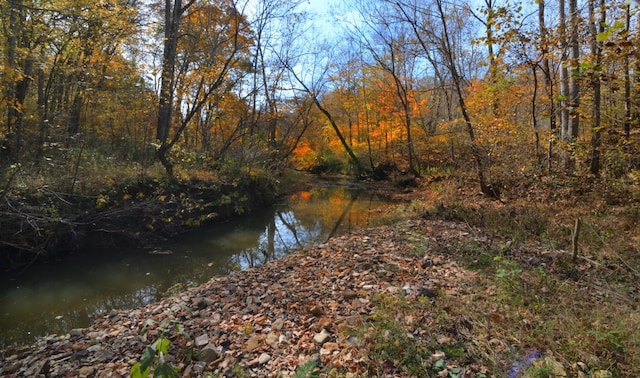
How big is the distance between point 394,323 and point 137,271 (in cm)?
707

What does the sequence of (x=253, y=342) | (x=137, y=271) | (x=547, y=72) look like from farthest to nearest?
(x=547, y=72)
(x=137, y=271)
(x=253, y=342)

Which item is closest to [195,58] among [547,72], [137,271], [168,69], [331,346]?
[168,69]

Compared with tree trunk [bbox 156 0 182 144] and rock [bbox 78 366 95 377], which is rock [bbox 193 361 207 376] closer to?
rock [bbox 78 366 95 377]

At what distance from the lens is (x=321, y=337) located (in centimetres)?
385

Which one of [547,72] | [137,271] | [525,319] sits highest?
[547,72]

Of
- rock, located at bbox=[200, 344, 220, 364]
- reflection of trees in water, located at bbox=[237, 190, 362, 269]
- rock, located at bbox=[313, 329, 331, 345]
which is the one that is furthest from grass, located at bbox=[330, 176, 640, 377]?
reflection of trees in water, located at bbox=[237, 190, 362, 269]

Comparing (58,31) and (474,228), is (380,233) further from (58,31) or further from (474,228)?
(58,31)

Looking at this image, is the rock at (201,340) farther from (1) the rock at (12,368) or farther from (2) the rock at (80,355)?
(1) the rock at (12,368)

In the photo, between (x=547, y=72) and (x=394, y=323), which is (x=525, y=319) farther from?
(x=547, y=72)

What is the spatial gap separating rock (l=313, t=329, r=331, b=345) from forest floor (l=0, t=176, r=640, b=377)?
2 cm

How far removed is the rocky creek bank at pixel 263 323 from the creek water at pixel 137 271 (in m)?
1.17

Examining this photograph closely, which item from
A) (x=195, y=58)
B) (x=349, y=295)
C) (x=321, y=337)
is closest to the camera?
(x=321, y=337)

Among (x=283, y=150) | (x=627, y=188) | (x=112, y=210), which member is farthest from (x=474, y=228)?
(x=283, y=150)

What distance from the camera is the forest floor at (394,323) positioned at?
317 cm
